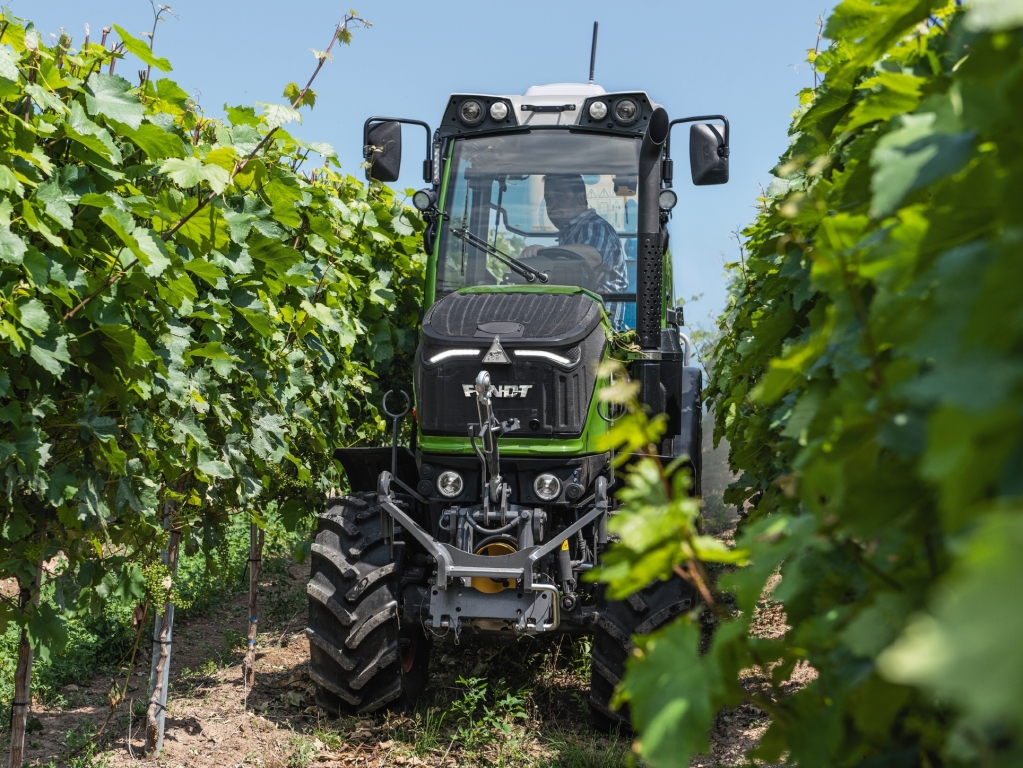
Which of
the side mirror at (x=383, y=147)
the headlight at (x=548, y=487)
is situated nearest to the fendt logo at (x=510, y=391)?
the headlight at (x=548, y=487)

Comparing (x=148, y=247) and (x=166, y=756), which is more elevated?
(x=148, y=247)

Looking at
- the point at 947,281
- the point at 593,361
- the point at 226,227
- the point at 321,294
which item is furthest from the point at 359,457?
the point at 947,281

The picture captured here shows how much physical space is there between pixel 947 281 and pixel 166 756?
178 inches

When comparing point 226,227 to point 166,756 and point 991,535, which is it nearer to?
point 166,756

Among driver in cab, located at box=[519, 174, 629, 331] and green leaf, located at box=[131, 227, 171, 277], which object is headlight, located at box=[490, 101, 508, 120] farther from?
green leaf, located at box=[131, 227, 171, 277]

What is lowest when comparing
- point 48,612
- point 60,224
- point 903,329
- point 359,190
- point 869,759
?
point 48,612

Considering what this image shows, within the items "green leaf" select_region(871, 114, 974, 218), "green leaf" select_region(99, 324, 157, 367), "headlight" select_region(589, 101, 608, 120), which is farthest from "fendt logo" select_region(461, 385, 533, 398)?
"green leaf" select_region(871, 114, 974, 218)

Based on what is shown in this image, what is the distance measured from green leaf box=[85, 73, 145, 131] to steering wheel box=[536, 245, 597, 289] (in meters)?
2.71

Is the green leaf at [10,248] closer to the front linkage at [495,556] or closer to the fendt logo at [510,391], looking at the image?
the front linkage at [495,556]

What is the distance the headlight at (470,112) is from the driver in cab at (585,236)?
20.0 inches

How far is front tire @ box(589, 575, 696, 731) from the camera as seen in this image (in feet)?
14.6

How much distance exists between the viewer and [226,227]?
342 cm

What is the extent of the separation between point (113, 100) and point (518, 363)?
7.40 feet

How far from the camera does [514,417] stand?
15.5 ft
